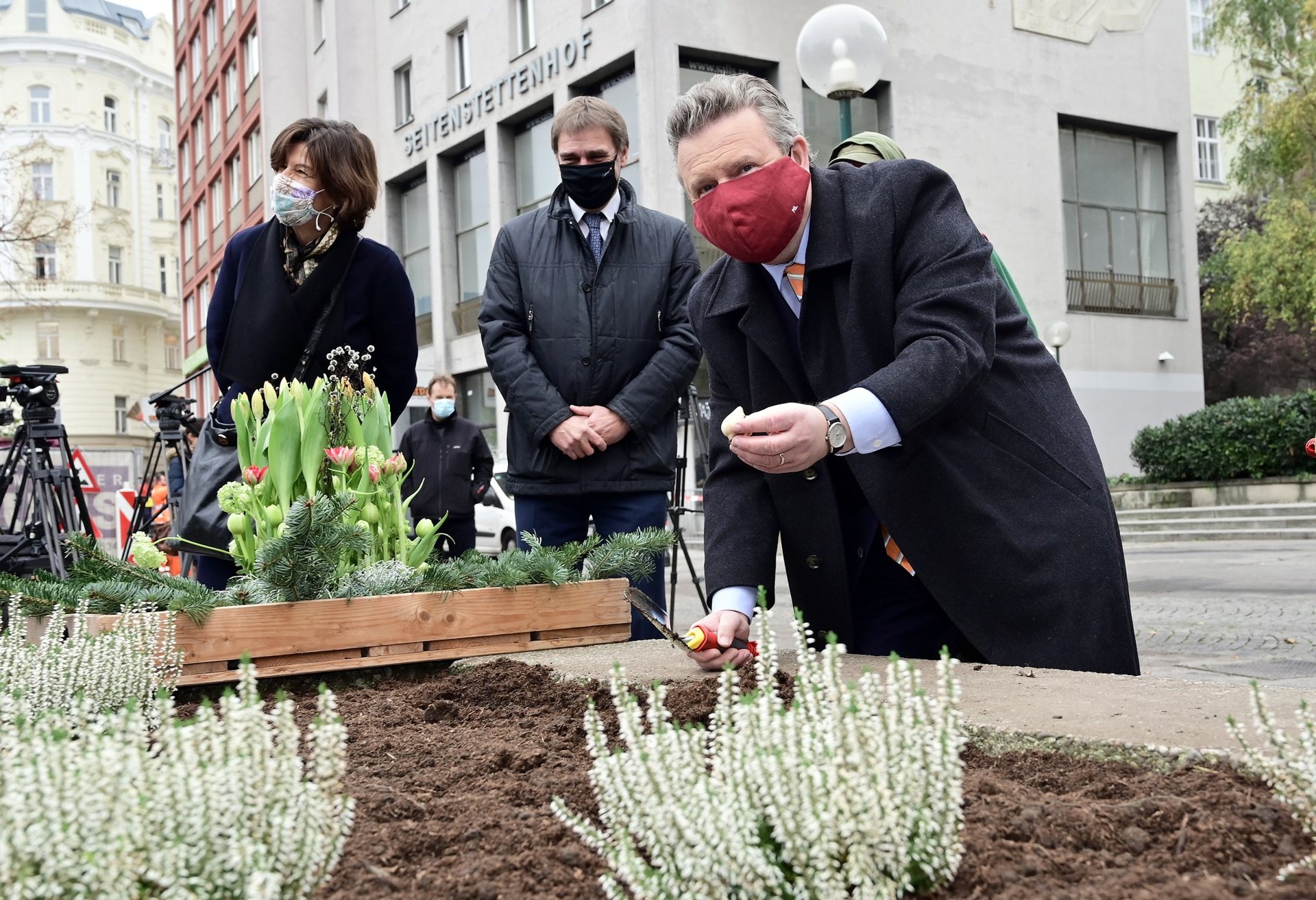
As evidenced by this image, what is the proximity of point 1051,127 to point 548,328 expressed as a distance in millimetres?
23479

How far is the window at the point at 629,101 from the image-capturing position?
21.5 meters

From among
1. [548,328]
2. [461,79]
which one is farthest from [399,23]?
[548,328]

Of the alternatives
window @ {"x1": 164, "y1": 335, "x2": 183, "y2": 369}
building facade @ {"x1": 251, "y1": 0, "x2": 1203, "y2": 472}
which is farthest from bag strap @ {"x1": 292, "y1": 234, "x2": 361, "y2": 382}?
window @ {"x1": 164, "y1": 335, "x2": 183, "y2": 369}

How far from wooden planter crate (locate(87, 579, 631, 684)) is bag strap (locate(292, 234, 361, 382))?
1.04 metres

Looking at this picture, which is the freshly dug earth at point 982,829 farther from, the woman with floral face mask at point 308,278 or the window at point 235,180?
the window at point 235,180

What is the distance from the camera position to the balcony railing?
26.0 m

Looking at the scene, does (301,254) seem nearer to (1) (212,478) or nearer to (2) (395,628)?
(1) (212,478)

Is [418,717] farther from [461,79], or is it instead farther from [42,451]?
[461,79]

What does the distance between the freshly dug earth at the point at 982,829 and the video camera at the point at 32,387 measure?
5.88 metres

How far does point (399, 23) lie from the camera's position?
93.8ft

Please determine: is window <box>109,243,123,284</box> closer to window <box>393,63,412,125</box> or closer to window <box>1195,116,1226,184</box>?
Answer: window <box>393,63,412,125</box>

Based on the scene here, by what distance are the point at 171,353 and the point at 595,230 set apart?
2505 inches

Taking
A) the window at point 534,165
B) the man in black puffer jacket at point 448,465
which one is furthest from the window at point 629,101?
the man in black puffer jacket at point 448,465

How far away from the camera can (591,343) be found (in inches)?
166
